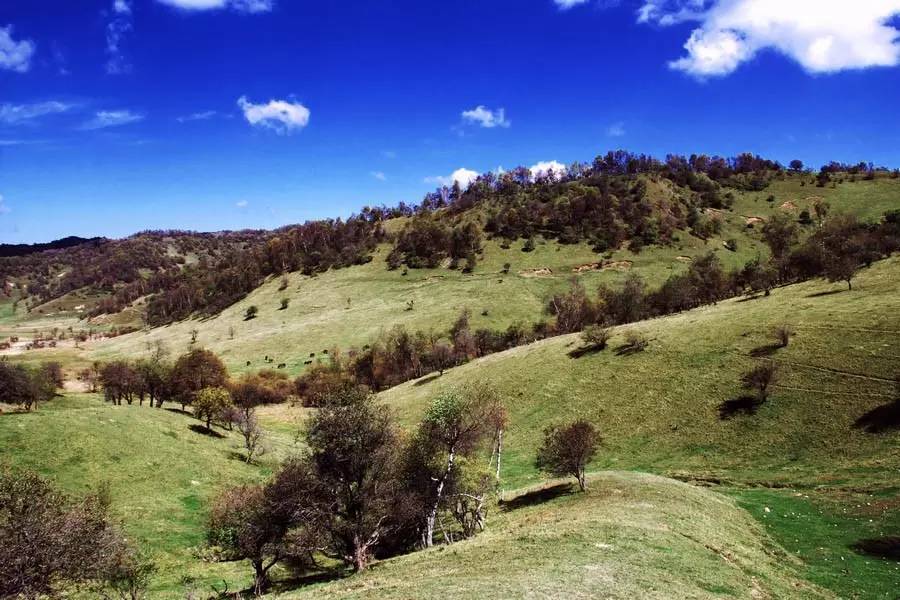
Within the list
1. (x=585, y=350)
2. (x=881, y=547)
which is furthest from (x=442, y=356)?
(x=881, y=547)

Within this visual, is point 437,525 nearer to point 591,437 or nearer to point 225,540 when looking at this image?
point 591,437

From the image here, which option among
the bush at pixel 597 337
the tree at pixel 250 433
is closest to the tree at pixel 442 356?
the bush at pixel 597 337

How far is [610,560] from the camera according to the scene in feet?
87.7

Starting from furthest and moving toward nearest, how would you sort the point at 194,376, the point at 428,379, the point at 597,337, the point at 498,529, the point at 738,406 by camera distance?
1. the point at 428,379
2. the point at 194,376
3. the point at 597,337
4. the point at 738,406
5. the point at 498,529

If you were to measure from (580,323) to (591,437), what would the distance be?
3849 inches

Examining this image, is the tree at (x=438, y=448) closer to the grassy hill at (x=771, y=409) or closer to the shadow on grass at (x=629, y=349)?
the grassy hill at (x=771, y=409)

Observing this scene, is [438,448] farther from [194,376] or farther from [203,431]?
[194,376]

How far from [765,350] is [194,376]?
109 metres

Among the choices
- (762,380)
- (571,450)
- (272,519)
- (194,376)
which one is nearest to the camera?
(272,519)

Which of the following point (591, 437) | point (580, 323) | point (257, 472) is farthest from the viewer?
point (580, 323)

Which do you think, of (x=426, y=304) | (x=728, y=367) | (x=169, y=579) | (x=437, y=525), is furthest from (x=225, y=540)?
(x=426, y=304)

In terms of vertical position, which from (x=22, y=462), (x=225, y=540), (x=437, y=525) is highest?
(x=22, y=462)

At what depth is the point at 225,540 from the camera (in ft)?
117

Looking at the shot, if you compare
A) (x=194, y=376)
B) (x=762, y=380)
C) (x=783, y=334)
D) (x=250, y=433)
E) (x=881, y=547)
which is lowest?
(x=881, y=547)
